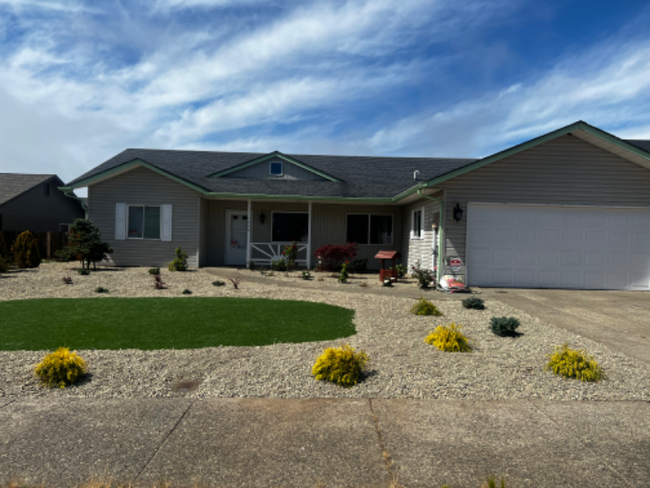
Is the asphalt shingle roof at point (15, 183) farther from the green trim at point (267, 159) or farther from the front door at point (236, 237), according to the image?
the front door at point (236, 237)

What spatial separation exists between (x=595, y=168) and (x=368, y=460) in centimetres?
1138

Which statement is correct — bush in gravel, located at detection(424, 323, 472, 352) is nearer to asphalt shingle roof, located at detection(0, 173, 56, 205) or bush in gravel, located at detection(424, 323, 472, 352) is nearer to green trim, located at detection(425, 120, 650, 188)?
green trim, located at detection(425, 120, 650, 188)

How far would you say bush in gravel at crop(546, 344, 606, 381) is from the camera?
15.1ft

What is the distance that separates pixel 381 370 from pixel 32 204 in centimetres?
2470

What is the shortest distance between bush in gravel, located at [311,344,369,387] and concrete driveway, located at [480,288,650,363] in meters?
3.75

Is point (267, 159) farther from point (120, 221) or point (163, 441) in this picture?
point (163, 441)

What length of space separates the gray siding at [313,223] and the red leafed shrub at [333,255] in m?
1.96

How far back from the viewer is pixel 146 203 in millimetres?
14766

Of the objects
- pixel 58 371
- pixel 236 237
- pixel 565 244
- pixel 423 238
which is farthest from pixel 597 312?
pixel 236 237

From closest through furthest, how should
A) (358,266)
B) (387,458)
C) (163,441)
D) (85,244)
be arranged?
(387,458) → (163,441) → (85,244) → (358,266)

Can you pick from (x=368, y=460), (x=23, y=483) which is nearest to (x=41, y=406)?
(x=23, y=483)

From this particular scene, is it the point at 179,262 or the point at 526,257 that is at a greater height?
the point at 526,257

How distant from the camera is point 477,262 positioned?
37.8 feet

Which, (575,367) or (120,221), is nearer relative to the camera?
(575,367)
